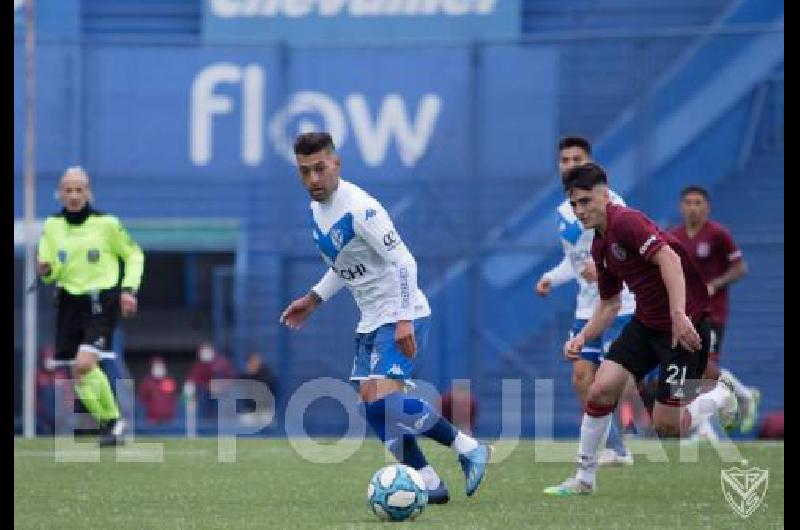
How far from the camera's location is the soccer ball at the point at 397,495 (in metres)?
9.64

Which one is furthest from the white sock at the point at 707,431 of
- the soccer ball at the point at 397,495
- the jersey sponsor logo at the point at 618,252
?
the soccer ball at the point at 397,495

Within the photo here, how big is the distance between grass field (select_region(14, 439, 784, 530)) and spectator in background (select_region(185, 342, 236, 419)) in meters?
7.91

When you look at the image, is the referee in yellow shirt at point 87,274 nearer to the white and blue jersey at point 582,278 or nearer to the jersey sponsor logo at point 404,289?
the white and blue jersey at point 582,278

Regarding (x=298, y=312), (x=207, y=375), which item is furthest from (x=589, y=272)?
(x=207, y=375)

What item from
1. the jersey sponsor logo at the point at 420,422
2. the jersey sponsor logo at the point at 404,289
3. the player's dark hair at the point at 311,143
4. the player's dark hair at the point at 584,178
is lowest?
the jersey sponsor logo at the point at 420,422

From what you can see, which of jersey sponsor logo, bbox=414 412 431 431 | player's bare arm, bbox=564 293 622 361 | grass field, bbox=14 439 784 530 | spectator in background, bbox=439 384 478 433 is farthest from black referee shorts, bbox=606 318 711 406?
spectator in background, bbox=439 384 478 433

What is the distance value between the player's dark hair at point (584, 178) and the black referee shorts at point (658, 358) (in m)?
1.03

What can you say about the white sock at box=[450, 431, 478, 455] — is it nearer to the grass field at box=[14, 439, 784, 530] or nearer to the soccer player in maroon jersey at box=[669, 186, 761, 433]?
the grass field at box=[14, 439, 784, 530]

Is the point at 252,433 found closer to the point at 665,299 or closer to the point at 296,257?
the point at 296,257

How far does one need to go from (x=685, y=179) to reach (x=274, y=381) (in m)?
6.03

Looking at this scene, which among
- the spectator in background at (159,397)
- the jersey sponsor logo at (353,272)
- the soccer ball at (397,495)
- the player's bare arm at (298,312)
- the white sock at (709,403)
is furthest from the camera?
the spectator in background at (159,397)

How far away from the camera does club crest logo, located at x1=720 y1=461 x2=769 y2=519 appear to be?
10.6 m

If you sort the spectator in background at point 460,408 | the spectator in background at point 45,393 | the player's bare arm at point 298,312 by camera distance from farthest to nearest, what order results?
the spectator in background at point 45,393 < the spectator in background at point 460,408 < the player's bare arm at point 298,312
